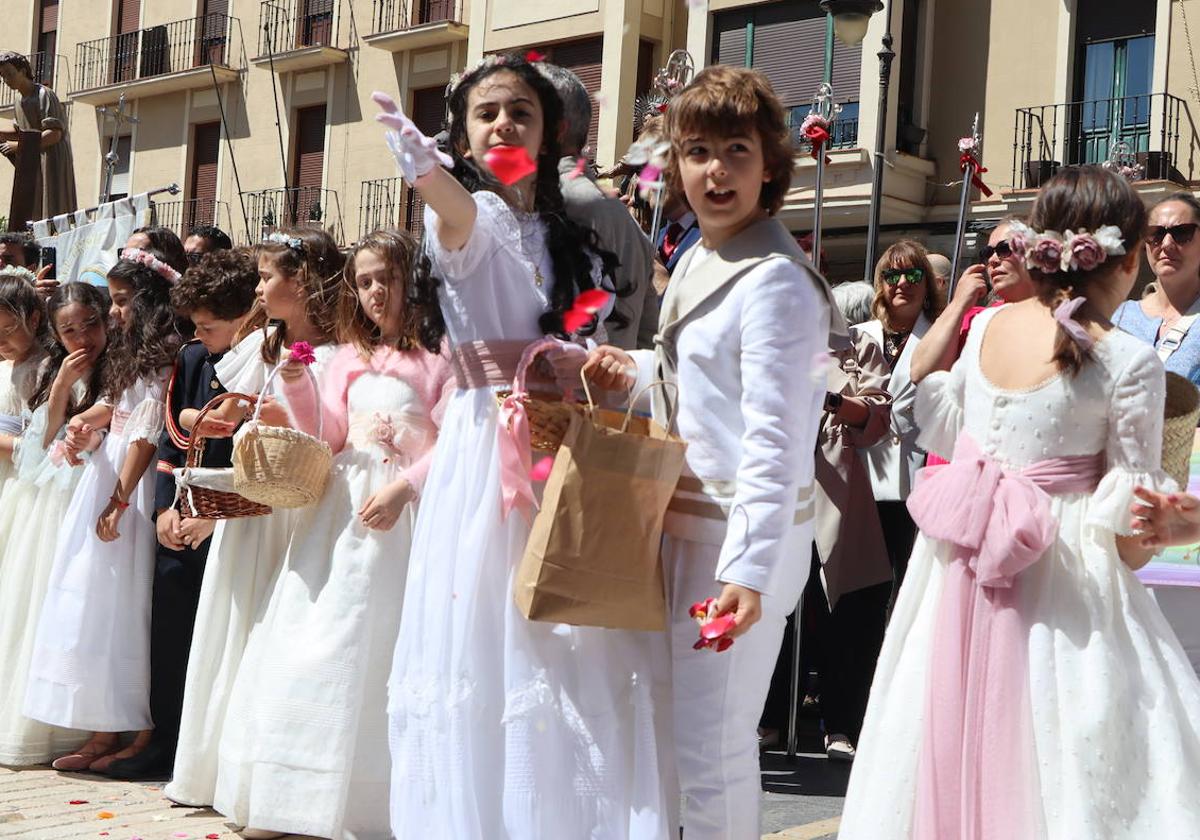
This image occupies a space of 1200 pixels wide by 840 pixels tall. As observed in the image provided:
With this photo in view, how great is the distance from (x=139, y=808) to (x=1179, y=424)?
371 cm

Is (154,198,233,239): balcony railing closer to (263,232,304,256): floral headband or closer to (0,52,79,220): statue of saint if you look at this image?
(0,52,79,220): statue of saint

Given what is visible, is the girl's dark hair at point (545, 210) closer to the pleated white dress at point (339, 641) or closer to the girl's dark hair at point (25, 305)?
the pleated white dress at point (339, 641)

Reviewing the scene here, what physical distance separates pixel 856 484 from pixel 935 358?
1365 mm

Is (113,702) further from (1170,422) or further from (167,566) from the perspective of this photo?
(1170,422)

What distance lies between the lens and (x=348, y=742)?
16.3 feet

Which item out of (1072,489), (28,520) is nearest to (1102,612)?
(1072,489)

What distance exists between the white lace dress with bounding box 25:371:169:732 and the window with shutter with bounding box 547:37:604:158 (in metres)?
15.6

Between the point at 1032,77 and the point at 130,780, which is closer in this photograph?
the point at 130,780

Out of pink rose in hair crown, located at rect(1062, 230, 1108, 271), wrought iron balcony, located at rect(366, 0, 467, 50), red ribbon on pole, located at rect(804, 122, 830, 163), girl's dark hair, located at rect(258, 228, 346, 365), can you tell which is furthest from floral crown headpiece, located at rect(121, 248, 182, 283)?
wrought iron balcony, located at rect(366, 0, 467, 50)

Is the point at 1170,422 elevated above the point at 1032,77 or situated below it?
below

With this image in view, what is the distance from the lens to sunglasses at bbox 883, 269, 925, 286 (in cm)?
657

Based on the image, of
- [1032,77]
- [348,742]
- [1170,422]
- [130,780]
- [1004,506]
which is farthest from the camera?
[1032,77]

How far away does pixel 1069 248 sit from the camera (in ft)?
12.6

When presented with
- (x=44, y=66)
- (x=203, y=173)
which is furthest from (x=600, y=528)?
(x=44, y=66)
